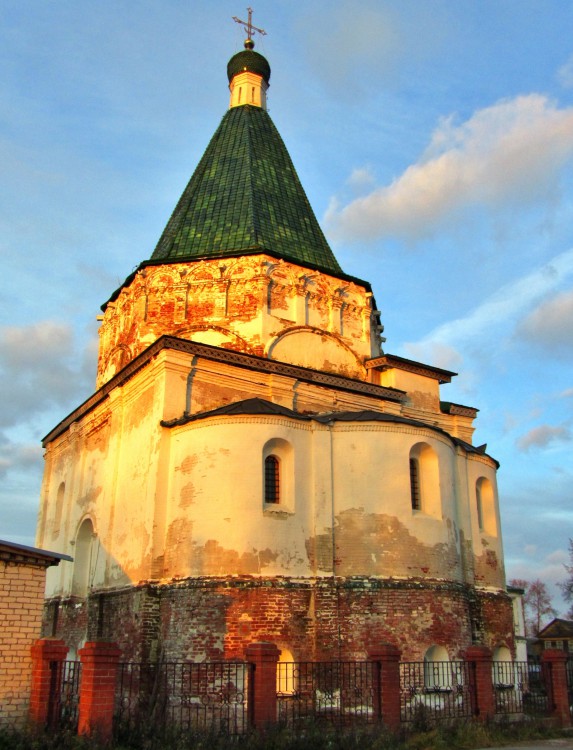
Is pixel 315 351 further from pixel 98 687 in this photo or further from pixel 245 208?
pixel 98 687

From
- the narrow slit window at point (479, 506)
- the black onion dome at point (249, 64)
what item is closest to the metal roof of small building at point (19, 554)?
the narrow slit window at point (479, 506)

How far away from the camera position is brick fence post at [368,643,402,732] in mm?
11961

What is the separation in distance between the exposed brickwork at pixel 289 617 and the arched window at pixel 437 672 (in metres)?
0.22

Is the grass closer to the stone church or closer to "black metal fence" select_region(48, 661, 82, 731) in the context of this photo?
"black metal fence" select_region(48, 661, 82, 731)

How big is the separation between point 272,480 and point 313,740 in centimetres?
656

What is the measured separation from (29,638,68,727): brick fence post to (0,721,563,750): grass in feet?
1.85

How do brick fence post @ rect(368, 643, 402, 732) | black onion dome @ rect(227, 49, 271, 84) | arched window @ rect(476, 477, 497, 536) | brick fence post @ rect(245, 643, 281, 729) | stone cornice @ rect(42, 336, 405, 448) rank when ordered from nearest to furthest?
brick fence post @ rect(245, 643, 281, 729)
brick fence post @ rect(368, 643, 402, 732)
stone cornice @ rect(42, 336, 405, 448)
arched window @ rect(476, 477, 497, 536)
black onion dome @ rect(227, 49, 271, 84)

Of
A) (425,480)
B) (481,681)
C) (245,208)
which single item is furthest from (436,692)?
(245,208)

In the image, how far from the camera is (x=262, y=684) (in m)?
10.8

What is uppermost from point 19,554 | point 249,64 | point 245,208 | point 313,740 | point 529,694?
point 249,64

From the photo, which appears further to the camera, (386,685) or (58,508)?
(58,508)

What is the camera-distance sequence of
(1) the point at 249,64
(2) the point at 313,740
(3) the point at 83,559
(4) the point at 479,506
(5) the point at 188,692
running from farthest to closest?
(1) the point at 249,64
(3) the point at 83,559
(4) the point at 479,506
(5) the point at 188,692
(2) the point at 313,740

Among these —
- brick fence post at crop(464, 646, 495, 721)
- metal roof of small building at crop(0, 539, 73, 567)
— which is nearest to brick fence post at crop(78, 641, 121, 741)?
metal roof of small building at crop(0, 539, 73, 567)

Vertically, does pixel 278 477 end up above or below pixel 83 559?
above
